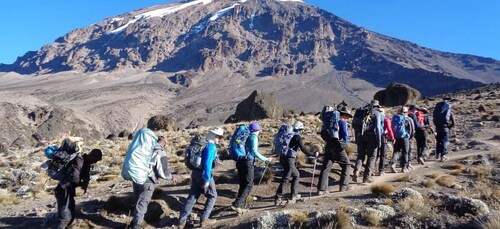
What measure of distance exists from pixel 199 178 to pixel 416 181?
208 inches

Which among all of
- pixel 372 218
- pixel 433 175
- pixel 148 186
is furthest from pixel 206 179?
Result: pixel 433 175

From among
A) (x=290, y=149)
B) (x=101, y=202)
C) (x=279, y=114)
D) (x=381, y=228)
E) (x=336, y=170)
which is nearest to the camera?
(x=381, y=228)

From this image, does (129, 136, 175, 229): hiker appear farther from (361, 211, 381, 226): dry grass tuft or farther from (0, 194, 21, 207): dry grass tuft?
(0, 194, 21, 207): dry grass tuft

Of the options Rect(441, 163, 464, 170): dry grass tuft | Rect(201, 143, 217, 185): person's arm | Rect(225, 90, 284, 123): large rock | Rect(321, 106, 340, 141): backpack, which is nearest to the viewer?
Rect(201, 143, 217, 185): person's arm

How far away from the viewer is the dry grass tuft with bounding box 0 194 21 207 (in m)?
11.3

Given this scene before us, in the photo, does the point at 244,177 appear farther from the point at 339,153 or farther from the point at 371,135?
the point at 371,135

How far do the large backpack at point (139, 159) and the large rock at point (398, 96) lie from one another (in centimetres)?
4413

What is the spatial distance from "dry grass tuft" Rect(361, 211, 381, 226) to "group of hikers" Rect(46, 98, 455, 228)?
1909mm

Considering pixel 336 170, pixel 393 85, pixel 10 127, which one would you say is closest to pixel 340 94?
pixel 10 127

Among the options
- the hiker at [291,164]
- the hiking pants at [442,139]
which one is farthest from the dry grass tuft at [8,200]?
the hiking pants at [442,139]

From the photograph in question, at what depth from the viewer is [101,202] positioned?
398 inches

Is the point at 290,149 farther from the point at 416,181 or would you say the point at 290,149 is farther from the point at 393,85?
the point at 393,85


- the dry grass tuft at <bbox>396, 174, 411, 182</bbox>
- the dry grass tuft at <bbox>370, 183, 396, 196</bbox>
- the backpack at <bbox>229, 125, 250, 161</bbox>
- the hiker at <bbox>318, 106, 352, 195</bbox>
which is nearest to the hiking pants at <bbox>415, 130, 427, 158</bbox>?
the dry grass tuft at <bbox>396, 174, 411, 182</bbox>

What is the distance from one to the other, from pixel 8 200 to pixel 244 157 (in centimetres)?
636
